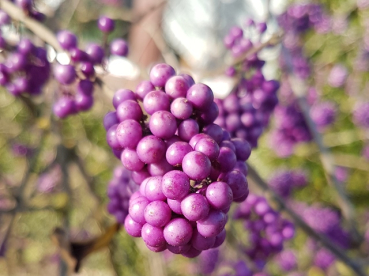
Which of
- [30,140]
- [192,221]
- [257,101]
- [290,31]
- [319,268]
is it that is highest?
[290,31]

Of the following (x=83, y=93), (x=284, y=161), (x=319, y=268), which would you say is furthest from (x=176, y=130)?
(x=284, y=161)

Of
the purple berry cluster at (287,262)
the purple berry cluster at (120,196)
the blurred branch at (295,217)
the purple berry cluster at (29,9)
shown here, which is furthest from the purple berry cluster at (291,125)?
the purple berry cluster at (29,9)

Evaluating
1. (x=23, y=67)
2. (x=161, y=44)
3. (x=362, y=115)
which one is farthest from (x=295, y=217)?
(x=362, y=115)

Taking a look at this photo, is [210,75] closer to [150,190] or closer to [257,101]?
[257,101]

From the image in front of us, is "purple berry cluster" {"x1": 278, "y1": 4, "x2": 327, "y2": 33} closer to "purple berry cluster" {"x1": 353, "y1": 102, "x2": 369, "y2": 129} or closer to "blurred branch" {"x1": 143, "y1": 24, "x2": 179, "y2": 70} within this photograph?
"blurred branch" {"x1": 143, "y1": 24, "x2": 179, "y2": 70}

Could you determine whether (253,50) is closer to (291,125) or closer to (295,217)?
(295,217)

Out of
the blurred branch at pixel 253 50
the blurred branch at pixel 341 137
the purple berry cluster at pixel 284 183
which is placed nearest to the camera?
the blurred branch at pixel 253 50

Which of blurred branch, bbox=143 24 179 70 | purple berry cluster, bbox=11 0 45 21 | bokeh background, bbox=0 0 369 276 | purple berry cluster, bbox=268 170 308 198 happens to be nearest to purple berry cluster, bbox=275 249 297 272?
bokeh background, bbox=0 0 369 276

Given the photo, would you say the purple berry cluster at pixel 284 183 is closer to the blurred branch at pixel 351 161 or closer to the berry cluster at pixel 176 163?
the blurred branch at pixel 351 161
